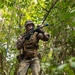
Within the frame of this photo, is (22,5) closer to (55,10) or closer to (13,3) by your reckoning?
(13,3)

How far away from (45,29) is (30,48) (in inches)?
62.1

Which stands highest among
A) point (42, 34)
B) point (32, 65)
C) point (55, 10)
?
point (55, 10)

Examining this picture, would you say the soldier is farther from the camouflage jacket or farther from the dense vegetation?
the dense vegetation

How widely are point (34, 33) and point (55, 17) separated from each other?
3.98ft

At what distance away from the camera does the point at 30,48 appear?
4.70m

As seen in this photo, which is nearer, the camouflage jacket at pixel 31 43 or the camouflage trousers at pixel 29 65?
the camouflage trousers at pixel 29 65

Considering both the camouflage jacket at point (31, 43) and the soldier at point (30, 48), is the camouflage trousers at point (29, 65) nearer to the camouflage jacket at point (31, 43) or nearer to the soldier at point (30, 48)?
the soldier at point (30, 48)

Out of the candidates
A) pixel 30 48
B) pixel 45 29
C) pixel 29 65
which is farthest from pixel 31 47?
pixel 45 29

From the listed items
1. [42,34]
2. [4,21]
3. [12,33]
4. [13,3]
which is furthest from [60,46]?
[4,21]

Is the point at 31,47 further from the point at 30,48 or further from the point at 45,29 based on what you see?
the point at 45,29

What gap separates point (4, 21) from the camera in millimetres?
7871

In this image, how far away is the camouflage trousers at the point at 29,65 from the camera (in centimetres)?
447

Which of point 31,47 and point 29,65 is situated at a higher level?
point 31,47

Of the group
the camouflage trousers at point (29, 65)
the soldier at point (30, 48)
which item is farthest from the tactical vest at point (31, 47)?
the camouflage trousers at point (29, 65)
